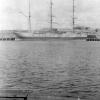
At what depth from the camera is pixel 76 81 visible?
15.5 meters

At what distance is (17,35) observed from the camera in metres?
146

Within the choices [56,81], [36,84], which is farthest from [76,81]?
[36,84]

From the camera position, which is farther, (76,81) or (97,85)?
(76,81)

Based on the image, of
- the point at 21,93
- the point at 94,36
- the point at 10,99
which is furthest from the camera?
the point at 94,36

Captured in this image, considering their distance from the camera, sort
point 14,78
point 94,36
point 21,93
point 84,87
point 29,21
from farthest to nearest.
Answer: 1. point 94,36
2. point 29,21
3. point 14,78
4. point 84,87
5. point 21,93

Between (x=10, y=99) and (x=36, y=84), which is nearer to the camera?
(x=10, y=99)

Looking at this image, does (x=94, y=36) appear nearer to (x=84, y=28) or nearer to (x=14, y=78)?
(x=84, y=28)

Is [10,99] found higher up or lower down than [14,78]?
higher up

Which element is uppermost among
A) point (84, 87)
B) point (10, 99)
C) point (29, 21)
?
point (29, 21)

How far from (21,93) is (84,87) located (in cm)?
712

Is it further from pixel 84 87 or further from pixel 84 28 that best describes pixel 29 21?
pixel 84 87

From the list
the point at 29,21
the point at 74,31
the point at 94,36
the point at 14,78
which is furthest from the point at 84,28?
the point at 14,78

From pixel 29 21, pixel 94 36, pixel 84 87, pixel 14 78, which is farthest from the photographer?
pixel 94 36

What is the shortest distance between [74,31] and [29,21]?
105 ft
